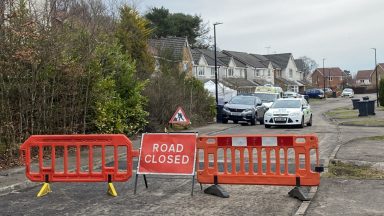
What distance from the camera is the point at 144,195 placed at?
864 cm

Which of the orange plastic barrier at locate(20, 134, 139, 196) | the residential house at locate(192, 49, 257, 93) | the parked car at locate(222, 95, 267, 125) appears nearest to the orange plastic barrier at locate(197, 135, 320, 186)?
the orange plastic barrier at locate(20, 134, 139, 196)

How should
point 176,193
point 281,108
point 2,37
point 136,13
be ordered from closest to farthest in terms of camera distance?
point 176,193 < point 2,37 < point 281,108 < point 136,13

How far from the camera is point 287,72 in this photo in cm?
10788

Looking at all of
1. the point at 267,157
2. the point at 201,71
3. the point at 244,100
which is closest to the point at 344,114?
the point at 244,100

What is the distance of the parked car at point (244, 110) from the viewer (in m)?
28.1

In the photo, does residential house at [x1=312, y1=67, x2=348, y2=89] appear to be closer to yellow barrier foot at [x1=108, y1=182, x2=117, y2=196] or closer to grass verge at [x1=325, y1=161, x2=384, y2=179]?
grass verge at [x1=325, y1=161, x2=384, y2=179]

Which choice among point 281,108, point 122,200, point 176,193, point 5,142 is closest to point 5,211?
point 122,200

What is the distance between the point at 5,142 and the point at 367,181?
860 cm

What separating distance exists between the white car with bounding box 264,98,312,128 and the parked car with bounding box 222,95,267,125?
7.94ft

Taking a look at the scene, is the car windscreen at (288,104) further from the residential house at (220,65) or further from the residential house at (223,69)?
the residential house at (220,65)

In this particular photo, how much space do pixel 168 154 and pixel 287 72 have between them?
334ft

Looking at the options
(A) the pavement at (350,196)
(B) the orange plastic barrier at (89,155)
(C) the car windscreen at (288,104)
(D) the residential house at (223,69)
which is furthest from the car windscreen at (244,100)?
(D) the residential house at (223,69)

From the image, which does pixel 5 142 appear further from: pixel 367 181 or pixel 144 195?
pixel 367 181

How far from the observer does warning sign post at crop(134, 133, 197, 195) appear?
28.3ft
